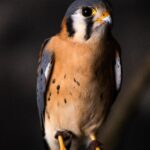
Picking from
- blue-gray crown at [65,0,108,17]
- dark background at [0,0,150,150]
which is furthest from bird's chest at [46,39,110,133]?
dark background at [0,0,150,150]

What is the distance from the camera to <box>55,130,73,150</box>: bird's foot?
1.65 meters

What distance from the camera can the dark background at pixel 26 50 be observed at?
2490 mm

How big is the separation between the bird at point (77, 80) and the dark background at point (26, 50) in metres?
0.77

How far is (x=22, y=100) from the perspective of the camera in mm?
2523

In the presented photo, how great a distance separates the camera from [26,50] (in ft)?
8.24

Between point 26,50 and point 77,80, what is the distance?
934 mm

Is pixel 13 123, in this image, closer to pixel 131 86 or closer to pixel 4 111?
pixel 4 111

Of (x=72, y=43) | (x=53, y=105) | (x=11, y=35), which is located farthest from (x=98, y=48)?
(x=11, y=35)

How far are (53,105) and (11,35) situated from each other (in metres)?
0.83

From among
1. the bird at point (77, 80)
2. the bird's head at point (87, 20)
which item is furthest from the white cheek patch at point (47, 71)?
the bird's head at point (87, 20)

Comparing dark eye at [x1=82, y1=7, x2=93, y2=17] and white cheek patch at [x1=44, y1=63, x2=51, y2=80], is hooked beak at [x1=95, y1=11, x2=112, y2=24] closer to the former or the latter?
dark eye at [x1=82, y1=7, x2=93, y2=17]

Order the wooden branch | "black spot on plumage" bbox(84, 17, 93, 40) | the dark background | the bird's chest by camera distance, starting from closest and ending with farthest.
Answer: the wooden branch, "black spot on plumage" bbox(84, 17, 93, 40), the bird's chest, the dark background

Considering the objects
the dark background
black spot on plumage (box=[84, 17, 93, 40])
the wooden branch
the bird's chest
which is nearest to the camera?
the wooden branch

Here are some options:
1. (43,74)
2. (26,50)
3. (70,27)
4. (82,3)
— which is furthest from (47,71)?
(26,50)
